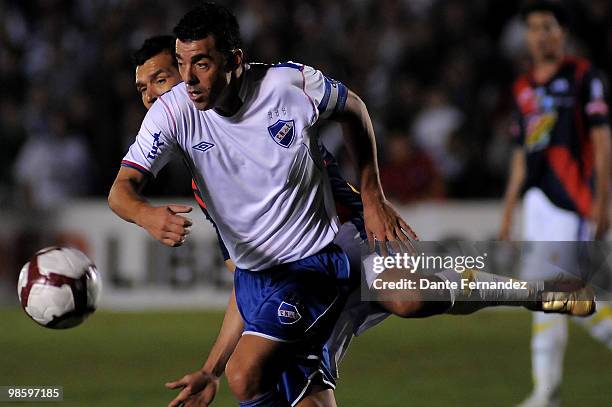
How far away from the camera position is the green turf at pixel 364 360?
723 cm

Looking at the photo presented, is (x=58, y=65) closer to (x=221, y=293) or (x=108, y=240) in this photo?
(x=108, y=240)

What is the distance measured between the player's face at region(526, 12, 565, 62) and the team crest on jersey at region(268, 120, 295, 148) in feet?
8.63

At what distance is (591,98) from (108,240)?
23.0 ft

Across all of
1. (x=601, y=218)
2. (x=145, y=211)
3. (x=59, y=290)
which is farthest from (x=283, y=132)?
(x=601, y=218)

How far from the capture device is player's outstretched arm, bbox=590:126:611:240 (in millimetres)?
6891

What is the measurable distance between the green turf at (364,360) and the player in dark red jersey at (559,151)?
2.62ft

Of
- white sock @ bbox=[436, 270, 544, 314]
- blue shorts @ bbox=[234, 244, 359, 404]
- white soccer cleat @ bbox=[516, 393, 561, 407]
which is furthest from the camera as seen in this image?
white soccer cleat @ bbox=[516, 393, 561, 407]

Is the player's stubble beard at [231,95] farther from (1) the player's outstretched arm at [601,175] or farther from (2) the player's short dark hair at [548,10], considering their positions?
(1) the player's outstretched arm at [601,175]

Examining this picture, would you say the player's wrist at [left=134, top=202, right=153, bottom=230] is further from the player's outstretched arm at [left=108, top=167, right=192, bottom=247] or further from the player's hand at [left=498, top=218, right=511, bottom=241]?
the player's hand at [left=498, top=218, right=511, bottom=241]

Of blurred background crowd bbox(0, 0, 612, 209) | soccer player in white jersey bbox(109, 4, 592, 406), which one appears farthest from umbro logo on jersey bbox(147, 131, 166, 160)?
blurred background crowd bbox(0, 0, 612, 209)

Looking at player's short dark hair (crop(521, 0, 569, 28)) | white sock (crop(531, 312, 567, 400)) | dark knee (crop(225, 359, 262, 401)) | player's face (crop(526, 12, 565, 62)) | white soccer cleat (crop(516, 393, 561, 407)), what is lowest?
white soccer cleat (crop(516, 393, 561, 407))

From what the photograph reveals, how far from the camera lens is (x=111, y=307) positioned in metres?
12.6

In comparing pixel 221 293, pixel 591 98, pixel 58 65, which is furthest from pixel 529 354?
pixel 58 65

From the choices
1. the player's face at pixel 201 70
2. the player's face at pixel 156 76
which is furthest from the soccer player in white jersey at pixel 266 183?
the player's face at pixel 156 76
